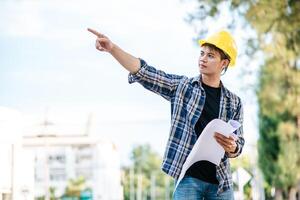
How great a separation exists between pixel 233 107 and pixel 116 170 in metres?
83.2

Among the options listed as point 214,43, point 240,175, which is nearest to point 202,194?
point 214,43

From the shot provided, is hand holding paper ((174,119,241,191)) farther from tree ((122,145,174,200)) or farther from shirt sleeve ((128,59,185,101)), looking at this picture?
tree ((122,145,174,200))

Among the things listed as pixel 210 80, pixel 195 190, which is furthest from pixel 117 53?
pixel 195 190

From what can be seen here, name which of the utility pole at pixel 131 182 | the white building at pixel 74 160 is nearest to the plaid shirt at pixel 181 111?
the white building at pixel 74 160

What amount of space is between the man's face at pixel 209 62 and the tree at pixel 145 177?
8740 cm

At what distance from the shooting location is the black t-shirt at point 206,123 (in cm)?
389

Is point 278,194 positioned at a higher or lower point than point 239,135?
lower

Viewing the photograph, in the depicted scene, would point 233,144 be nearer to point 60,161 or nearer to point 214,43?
point 214,43

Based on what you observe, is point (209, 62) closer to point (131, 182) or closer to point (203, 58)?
point (203, 58)

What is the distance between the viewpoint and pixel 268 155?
41.0 meters

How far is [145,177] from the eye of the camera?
347 ft

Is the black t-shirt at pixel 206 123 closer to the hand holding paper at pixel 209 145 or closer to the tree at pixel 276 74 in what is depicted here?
the hand holding paper at pixel 209 145

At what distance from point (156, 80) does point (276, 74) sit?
65.0ft

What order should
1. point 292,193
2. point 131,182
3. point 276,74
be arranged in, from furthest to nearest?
point 131,182
point 292,193
point 276,74
